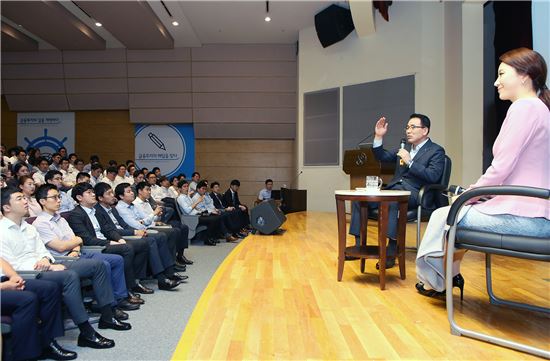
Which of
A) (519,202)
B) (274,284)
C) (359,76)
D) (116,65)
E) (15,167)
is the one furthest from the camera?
(116,65)

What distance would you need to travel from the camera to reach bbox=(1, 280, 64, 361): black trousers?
5.86 feet

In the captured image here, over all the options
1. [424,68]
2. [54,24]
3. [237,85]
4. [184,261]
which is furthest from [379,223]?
[54,24]

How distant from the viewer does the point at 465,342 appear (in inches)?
61.9

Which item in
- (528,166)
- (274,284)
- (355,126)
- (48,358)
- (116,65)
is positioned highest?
(116,65)

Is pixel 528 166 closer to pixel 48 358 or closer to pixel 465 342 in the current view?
pixel 465 342

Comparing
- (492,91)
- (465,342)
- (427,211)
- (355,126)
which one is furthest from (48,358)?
(355,126)

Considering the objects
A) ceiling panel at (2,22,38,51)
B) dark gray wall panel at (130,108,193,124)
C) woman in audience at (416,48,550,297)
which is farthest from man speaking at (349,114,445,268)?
ceiling panel at (2,22,38,51)

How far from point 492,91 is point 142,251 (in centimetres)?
446

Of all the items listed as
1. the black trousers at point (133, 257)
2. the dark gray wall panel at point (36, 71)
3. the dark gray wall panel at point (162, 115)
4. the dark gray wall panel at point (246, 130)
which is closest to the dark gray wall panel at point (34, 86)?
the dark gray wall panel at point (36, 71)

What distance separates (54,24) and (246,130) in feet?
14.8

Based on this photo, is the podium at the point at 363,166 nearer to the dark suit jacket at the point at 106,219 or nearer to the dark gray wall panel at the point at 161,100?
the dark suit jacket at the point at 106,219

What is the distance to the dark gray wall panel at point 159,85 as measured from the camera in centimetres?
970

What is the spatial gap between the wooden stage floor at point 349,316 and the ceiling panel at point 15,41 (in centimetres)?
827

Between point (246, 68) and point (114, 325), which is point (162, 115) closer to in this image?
point (246, 68)
